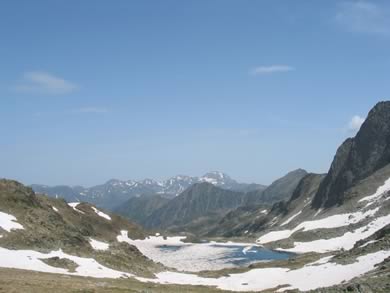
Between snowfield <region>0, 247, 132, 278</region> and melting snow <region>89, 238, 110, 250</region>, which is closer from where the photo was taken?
snowfield <region>0, 247, 132, 278</region>

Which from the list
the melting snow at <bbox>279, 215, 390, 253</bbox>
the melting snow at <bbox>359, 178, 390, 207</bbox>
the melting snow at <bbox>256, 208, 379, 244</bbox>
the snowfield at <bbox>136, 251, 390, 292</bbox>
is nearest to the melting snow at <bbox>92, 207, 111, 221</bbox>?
the melting snow at <bbox>256, 208, 379, 244</bbox>

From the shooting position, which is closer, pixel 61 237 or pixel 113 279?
pixel 113 279

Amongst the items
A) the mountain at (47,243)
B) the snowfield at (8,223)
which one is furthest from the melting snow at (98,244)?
the snowfield at (8,223)

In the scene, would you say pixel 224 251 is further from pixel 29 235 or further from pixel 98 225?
pixel 29 235

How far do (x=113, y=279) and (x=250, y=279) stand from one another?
25.1m

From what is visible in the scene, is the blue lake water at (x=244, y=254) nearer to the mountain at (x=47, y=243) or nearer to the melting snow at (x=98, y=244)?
the mountain at (x=47, y=243)

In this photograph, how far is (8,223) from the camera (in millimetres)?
82188

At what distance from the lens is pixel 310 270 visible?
7488 cm

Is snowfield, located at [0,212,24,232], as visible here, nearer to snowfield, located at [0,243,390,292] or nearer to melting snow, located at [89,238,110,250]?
snowfield, located at [0,243,390,292]

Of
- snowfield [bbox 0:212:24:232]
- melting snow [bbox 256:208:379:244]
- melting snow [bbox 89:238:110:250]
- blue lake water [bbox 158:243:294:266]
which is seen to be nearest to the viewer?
snowfield [bbox 0:212:24:232]

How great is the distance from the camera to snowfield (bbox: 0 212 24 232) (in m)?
79.9

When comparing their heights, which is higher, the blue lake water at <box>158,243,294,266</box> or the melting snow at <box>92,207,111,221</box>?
the melting snow at <box>92,207,111,221</box>

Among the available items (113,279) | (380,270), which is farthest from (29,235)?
(380,270)

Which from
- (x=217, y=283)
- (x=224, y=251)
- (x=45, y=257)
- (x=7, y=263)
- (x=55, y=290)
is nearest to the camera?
(x=55, y=290)
